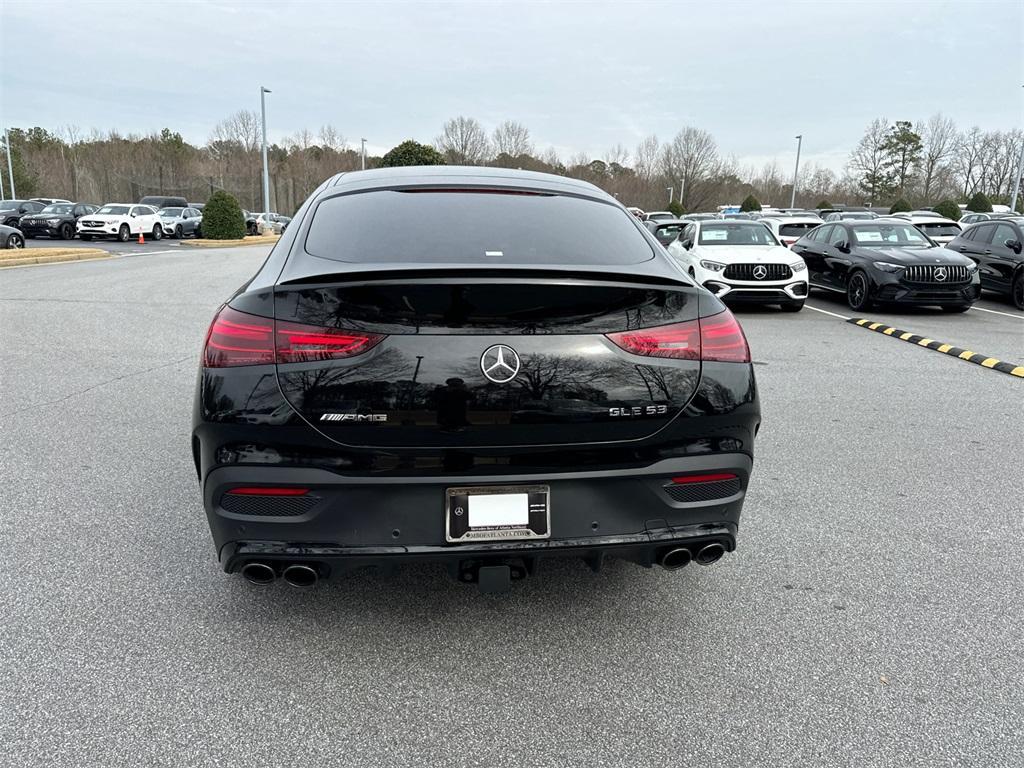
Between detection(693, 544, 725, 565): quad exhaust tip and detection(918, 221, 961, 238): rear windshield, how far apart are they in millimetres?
22549

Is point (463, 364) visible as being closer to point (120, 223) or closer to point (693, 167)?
point (120, 223)

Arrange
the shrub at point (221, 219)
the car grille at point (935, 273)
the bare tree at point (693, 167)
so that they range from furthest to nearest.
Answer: the bare tree at point (693, 167), the shrub at point (221, 219), the car grille at point (935, 273)

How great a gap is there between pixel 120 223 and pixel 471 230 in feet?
110

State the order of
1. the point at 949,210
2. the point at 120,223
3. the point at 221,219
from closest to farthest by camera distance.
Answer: the point at 120,223
the point at 221,219
the point at 949,210

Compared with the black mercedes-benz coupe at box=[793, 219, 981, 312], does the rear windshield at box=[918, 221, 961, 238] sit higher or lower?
higher

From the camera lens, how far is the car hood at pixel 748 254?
12195 millimetres

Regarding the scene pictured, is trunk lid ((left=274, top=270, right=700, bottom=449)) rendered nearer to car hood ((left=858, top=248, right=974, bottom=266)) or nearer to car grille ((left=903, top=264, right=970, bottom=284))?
car grille ((left=903, top=264, right=970, bottom=284))

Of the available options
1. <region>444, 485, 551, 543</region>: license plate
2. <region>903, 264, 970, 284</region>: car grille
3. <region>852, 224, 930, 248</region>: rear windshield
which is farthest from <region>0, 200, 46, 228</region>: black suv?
<region>444, 485, 551, 543</region>: license plate

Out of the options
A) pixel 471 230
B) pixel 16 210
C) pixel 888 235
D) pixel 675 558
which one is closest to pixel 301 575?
pixel 675 558

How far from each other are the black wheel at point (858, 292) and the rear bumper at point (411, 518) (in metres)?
11.4

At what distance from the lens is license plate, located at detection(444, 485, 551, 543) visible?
2385mm

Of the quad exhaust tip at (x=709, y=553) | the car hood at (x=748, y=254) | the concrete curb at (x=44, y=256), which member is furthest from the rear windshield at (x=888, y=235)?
the concrete curb at (x=44, y=256)

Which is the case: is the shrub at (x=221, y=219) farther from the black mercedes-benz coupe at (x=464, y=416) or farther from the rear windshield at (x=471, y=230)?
the black mercedes-benz coupe at (x=464, y=416)

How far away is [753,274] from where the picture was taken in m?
12.1
